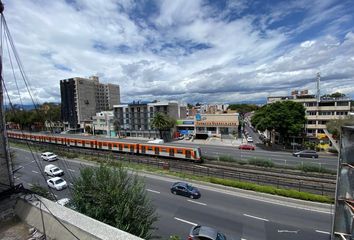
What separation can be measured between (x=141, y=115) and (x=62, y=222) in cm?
Answer: 6393

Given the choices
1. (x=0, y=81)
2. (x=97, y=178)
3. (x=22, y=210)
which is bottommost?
(x=97, y=178)

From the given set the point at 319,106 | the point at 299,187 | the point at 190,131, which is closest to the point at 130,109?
A: the point at 190,131

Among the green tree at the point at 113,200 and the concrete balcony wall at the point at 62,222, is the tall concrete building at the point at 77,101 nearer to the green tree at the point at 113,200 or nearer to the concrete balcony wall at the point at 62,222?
the green tree at the point at 113,200

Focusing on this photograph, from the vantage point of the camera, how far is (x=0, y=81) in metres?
5.62

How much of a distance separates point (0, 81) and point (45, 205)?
3466 mm

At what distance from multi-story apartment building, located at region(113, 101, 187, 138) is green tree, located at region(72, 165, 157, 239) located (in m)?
52.8

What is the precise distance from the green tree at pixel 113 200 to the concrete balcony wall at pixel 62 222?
4.20m

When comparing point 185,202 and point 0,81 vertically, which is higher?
point 0,81

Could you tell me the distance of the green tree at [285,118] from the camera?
42.8 meters

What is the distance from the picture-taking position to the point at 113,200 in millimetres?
9531

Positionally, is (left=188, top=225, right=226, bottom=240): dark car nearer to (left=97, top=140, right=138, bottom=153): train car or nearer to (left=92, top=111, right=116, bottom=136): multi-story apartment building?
(left=97, top=140, right=138, bottom=153): train car

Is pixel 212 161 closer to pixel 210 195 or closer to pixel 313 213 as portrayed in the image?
pixel 210 195

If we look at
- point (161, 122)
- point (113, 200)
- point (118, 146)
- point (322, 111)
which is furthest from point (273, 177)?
point (161, 122)

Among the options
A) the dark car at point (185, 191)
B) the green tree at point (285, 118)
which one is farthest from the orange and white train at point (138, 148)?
the green tree at point (285, 118)
